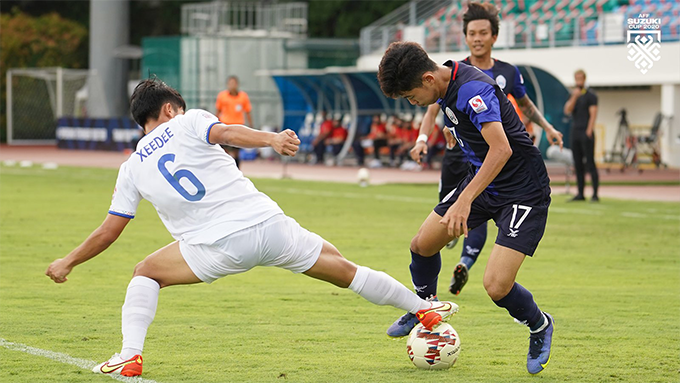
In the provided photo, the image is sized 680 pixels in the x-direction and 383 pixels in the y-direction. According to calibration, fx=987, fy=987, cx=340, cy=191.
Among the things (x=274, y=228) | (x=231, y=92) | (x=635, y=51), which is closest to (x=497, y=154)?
(x=274, y=228)

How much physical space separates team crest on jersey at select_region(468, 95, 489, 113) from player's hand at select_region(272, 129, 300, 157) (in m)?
1.01

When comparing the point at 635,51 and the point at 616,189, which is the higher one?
the point at 635,51

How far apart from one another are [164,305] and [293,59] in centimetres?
3140

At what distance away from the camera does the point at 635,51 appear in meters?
26.6

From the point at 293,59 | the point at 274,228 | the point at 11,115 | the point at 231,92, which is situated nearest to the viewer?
the point at 274,228

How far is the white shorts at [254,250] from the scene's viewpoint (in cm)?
509

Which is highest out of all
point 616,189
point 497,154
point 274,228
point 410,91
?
point 410,91

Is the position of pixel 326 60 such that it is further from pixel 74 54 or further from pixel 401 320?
pixel 401 320

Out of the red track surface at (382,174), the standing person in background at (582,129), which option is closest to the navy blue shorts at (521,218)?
the standing person in background at (582,129)

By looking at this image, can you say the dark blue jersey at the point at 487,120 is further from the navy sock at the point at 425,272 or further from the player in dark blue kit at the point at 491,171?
the navy sock at the point at 425,272

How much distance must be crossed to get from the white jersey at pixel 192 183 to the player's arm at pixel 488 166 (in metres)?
0.95

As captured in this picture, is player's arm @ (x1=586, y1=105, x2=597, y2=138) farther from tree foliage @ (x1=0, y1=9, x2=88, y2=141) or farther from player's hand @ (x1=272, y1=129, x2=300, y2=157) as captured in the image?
tree foliage @ (x1=0, y1=9, x2=88, y2=141)

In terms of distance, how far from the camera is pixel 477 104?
5.16 m

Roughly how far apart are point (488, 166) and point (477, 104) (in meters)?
0.33
